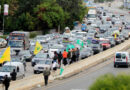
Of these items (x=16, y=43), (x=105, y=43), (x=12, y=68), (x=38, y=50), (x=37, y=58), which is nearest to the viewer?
(x=12, y=68)

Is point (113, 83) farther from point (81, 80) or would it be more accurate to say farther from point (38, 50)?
point (38, 50)

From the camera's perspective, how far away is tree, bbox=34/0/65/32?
83.2 meters

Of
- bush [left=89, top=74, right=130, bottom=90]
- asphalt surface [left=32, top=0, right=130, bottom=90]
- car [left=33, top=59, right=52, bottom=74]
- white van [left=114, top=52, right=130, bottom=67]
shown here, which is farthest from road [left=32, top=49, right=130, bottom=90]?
bush [left=89, top=74, right=130, bottom=90]

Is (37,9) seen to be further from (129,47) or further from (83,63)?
(83,63)

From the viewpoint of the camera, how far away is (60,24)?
87812mm

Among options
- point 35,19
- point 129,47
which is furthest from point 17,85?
point 35,19

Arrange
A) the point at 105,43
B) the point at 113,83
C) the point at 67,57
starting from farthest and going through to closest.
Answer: the point at 105,43, the point at 67,57, the point at 113,83


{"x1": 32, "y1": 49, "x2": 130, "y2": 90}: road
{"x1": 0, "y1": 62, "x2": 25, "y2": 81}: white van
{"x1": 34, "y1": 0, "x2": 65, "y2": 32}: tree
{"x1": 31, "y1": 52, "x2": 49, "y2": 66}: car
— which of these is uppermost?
{"x1": 34, "y1": 0, "x2": 65, "y2": 32}: tree

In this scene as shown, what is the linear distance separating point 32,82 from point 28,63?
57.9 feet

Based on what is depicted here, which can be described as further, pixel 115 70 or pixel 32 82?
pixel 115 70

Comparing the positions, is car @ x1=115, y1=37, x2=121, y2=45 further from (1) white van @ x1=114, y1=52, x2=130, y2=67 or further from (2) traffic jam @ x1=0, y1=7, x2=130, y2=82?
(1) white van @ x1=114, y1=52, x2=130, y2=67

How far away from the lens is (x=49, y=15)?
3292 inches

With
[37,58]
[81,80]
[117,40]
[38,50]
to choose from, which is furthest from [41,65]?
[117,40]

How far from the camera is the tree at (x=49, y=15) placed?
273 ft
